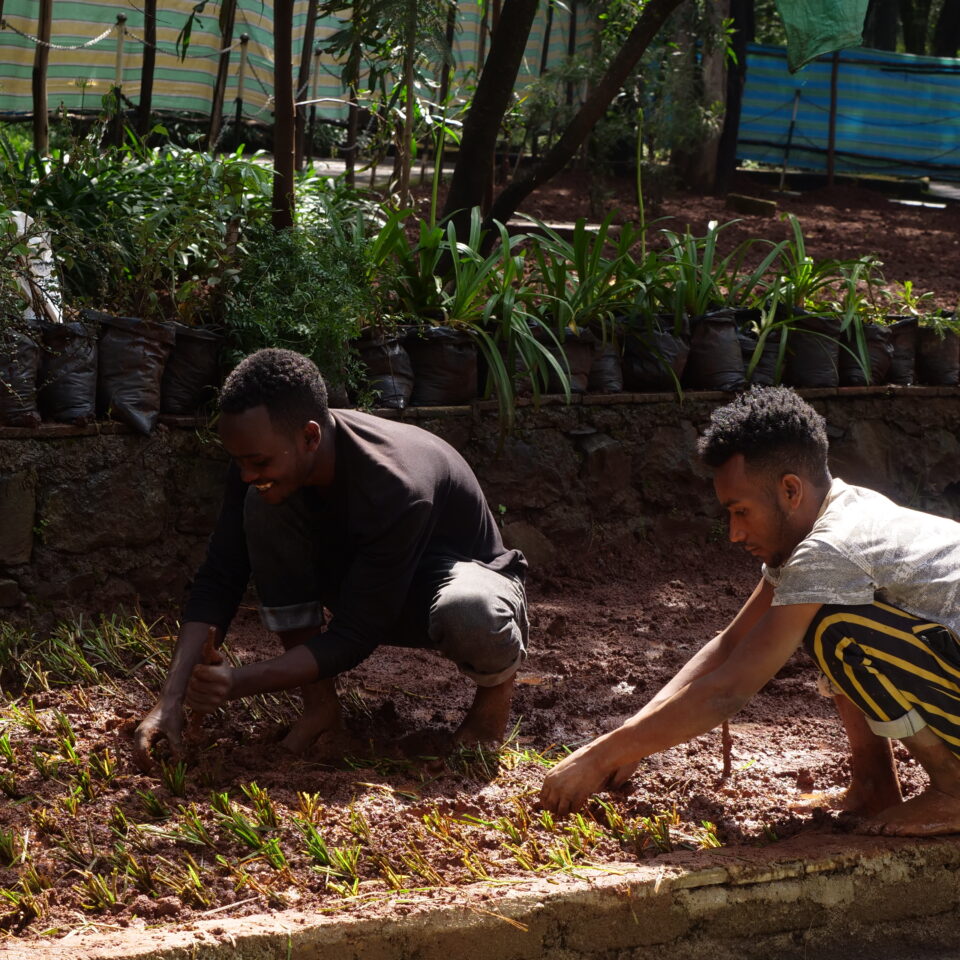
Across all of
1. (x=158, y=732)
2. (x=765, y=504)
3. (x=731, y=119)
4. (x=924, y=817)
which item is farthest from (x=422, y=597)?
(x=731, y=119)

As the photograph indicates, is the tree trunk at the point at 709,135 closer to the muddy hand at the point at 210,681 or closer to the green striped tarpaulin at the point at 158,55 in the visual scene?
the green striped tarpaulin at the point at 158,55

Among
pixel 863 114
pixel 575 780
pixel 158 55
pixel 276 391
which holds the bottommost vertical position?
pixel 575 780

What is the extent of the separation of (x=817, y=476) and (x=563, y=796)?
968 millimetres

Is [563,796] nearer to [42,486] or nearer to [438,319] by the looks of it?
→ [42,486]

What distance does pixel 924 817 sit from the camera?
2783 millimetres

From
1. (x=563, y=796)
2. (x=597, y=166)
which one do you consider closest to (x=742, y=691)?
(x=563, y=796)

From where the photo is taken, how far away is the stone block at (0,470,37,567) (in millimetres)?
4121

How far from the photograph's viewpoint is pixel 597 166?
853cm

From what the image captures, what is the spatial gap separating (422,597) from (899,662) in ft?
4.16

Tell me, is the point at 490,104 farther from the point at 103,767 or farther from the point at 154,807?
the point at 154,807

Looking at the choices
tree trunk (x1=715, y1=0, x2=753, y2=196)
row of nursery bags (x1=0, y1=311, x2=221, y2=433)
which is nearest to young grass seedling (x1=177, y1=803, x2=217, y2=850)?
row of nursery bags (x1=0, y1=311, x2=221, y2=433)

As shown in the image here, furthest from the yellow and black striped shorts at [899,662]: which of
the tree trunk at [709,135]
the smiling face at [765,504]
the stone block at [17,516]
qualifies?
the tree trunk at [709,135]

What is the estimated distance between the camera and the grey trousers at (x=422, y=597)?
3.09m

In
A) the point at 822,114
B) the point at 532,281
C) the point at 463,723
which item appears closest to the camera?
the point at 463,723
